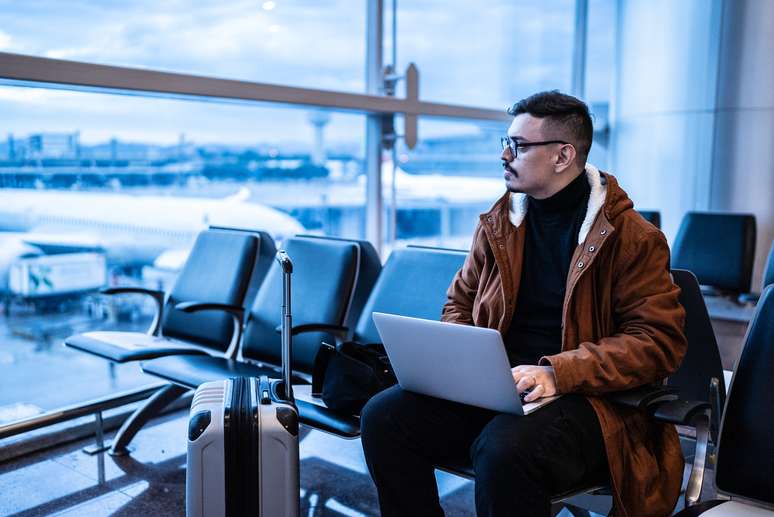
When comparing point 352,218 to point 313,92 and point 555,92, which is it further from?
point 555,92

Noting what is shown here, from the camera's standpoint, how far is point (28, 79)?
2.82 metres

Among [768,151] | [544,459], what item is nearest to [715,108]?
[768,151]

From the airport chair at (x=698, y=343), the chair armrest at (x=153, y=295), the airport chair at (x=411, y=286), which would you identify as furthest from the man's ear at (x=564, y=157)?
the chair armrest at (x=153, y=295)

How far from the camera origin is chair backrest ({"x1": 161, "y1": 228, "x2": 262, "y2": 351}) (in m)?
3.14

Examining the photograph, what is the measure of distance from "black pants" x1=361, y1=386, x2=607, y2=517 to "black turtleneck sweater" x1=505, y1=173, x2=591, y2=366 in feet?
0.73

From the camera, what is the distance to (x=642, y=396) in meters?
1.80

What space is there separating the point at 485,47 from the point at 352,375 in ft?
11.3

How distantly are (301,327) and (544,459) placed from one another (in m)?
1.25

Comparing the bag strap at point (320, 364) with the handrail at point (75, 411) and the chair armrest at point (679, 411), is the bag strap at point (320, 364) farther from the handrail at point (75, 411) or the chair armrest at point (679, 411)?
the handrail at point (75, 411)

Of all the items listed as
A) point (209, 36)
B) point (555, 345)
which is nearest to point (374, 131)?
point (209, 36)

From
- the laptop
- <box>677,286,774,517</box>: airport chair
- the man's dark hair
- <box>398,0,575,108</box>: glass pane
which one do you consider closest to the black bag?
the laptop

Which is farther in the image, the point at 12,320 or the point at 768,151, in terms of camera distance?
the point at 768,151

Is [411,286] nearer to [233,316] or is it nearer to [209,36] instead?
[233,316]

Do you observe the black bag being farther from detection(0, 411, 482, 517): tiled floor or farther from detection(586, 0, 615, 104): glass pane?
detection(586, 0, 615, 104): glass pane
